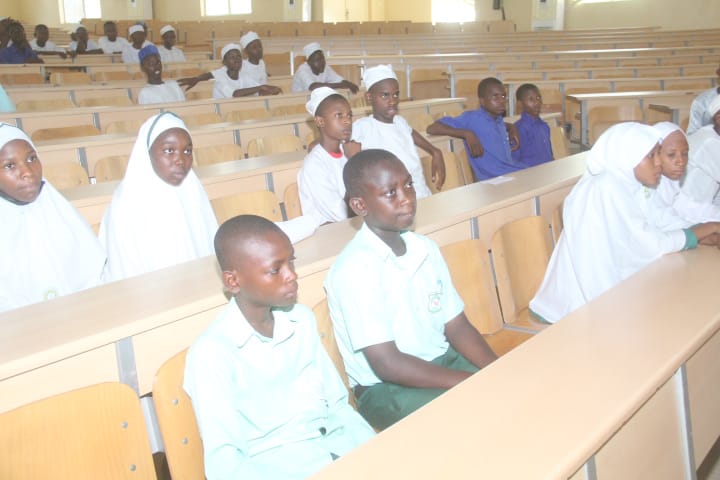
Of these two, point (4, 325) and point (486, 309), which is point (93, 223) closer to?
point (4, 325)

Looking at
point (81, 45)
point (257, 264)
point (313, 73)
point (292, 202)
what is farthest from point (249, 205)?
point (81, 45)

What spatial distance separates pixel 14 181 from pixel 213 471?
147cm

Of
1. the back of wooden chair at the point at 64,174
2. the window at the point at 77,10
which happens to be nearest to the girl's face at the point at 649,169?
Result: the back of wooden chair at the point at 64,174

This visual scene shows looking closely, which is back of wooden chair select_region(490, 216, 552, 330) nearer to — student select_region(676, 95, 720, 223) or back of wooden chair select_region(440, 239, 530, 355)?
back of wooden chair select_region(440, 239, 530, 355)

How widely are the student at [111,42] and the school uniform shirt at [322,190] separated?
978 cm

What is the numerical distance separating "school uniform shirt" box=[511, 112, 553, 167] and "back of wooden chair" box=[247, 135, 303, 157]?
156 cm

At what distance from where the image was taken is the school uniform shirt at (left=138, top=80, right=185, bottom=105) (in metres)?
6.38

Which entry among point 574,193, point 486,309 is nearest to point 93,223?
point 486,309

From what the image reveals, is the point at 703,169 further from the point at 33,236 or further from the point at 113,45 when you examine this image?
the point at 113,45

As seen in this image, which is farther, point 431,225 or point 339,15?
point 339,15

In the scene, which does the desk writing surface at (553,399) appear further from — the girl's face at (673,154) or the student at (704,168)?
the student at (704,168)

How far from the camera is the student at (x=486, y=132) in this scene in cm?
436

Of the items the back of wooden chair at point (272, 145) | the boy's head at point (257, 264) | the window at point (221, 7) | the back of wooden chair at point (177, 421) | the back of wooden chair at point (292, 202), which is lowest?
the back of wooden chair at point (177, 421)

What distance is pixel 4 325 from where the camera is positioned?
164cm
